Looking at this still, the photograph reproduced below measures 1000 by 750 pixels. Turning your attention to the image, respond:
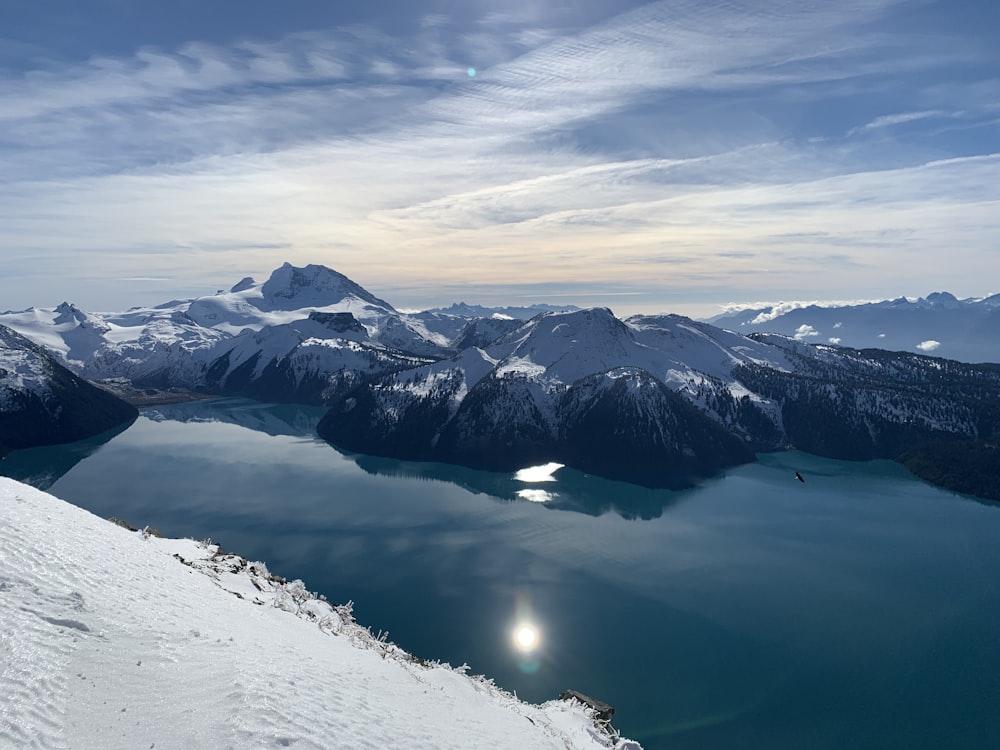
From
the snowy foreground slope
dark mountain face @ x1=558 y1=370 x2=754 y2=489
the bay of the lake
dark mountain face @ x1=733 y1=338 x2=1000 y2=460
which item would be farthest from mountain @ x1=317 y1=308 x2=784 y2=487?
the snowy foreground slope

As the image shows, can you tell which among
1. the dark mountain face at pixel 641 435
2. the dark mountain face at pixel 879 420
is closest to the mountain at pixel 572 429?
the dark mountain face at pixel 641 435

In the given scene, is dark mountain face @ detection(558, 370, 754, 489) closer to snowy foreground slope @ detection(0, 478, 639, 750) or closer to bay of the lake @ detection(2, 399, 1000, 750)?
bay of the lake @ detection(2, 399, 1000, 750)

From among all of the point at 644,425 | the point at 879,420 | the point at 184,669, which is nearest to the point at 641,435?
the point at 644,425

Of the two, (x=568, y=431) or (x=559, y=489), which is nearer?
(x=559, y=489)

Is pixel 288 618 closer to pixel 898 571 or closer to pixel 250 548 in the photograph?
pixel 250 548

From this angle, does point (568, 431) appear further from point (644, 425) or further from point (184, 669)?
point (184, 669)

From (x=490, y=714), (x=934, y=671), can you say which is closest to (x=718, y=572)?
(x=934, y=671)
